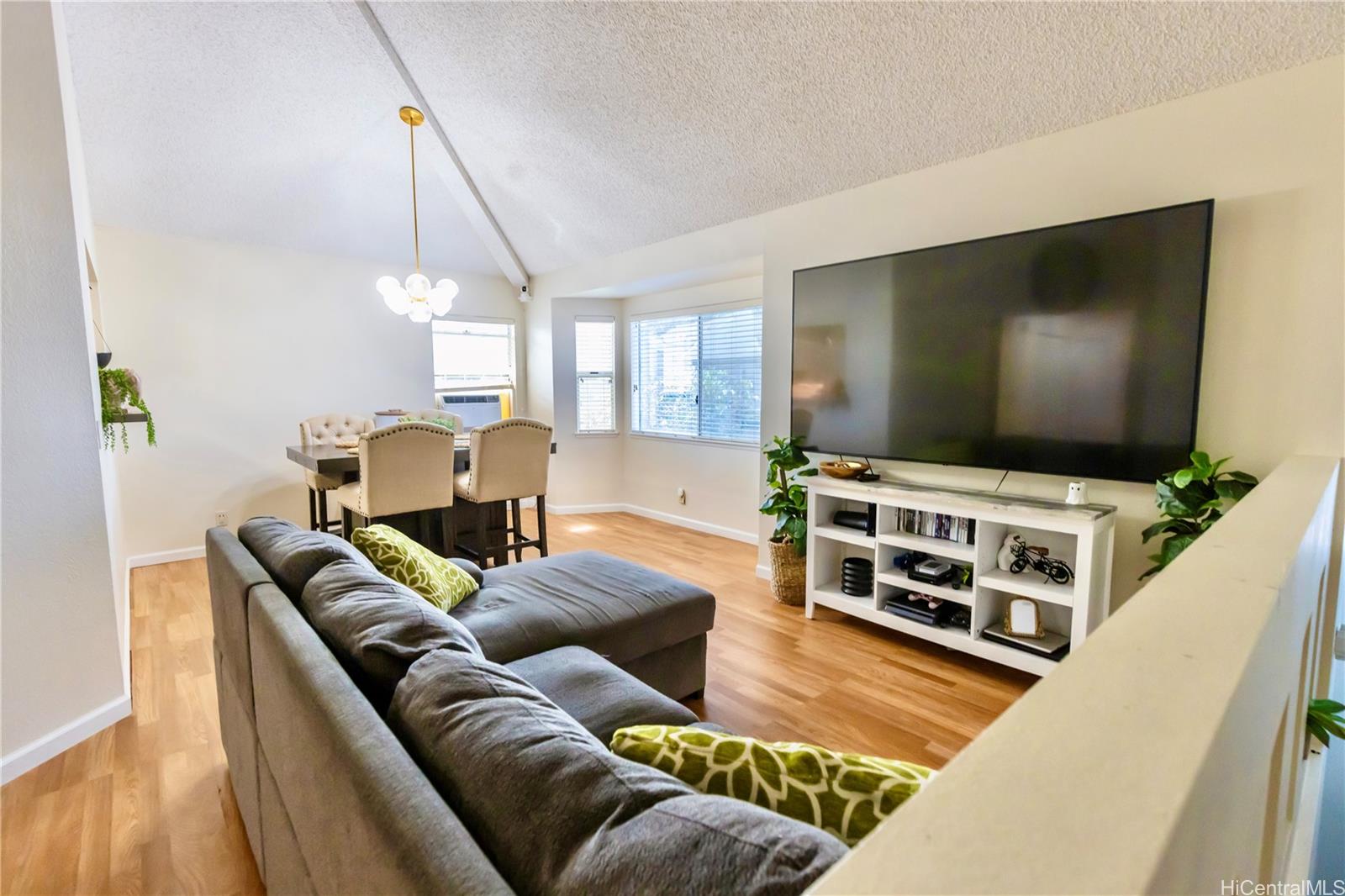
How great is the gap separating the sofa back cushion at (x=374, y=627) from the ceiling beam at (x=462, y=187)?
3.31 metres

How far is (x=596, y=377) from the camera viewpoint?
5.94 meters

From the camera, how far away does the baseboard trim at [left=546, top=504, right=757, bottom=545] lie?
497cm

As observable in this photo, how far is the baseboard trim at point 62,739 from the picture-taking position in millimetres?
1949

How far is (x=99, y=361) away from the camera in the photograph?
2.46m

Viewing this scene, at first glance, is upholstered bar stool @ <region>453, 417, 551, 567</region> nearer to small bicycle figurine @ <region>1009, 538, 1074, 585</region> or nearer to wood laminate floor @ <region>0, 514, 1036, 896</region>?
wood laminate floor @ <region>0, 514, 1036, 896</region>

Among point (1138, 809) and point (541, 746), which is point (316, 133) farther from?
point (1138, 809)

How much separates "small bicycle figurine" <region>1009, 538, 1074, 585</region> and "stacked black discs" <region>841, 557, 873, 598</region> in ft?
2.26

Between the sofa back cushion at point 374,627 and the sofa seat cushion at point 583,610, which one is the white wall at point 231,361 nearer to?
the sofa seat cushion at point 583,610

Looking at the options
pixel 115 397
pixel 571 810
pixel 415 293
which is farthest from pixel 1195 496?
pixel 115 397

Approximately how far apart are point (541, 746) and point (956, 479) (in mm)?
2752

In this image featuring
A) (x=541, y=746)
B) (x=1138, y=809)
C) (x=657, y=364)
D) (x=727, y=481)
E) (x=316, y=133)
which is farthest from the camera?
(x=657, y=364)

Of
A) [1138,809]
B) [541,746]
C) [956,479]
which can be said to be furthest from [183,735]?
[956,479]

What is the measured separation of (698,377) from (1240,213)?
3.59 meters

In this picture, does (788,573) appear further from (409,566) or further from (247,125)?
(247,125)
